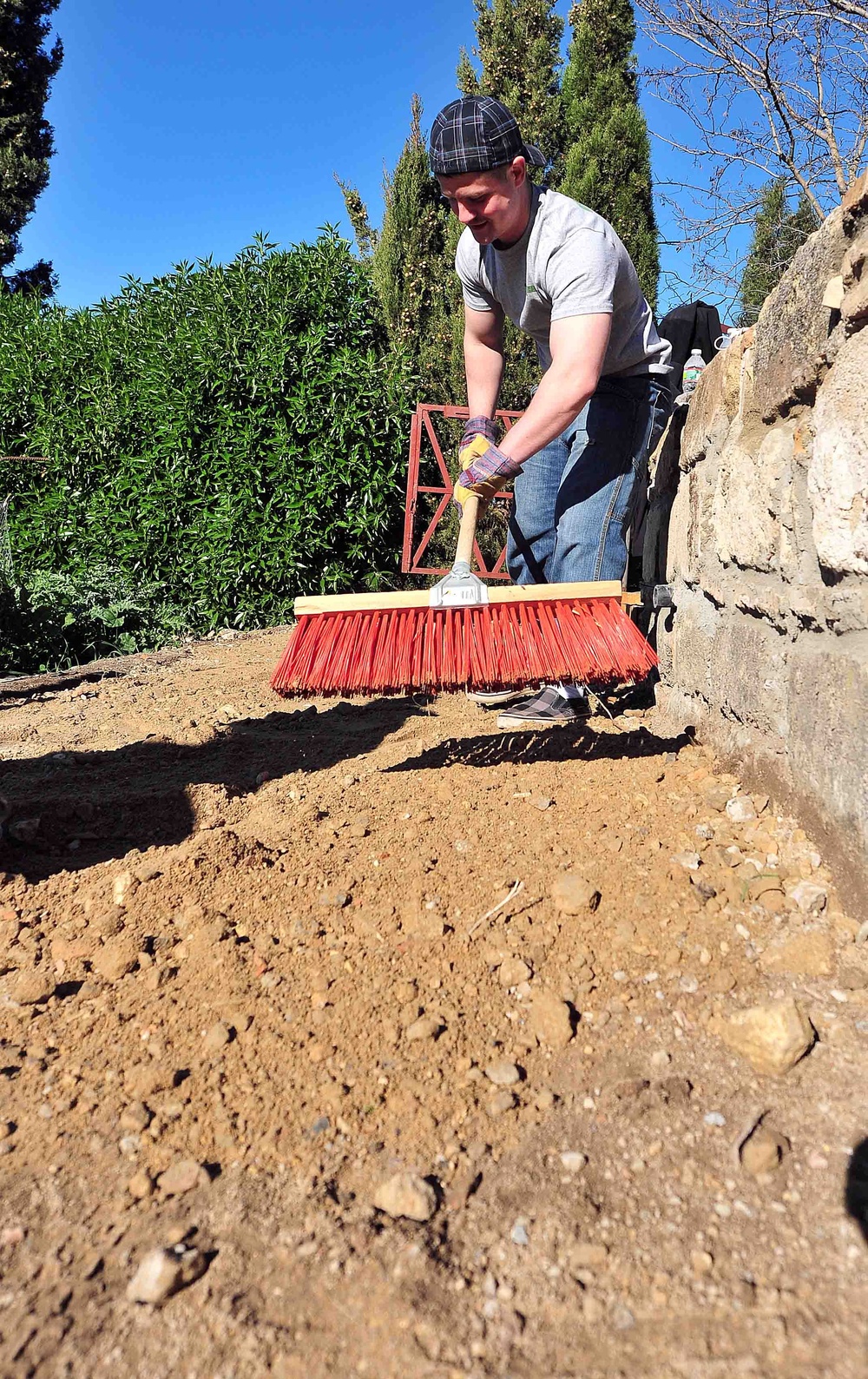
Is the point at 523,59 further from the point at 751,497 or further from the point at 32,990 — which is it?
the point at 32,990

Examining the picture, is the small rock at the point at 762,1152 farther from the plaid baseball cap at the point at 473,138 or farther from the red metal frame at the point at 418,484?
the red metal frame at the point at 418,484

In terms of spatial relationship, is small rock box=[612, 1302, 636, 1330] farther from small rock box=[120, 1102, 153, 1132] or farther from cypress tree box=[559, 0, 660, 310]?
cypress tree box=[559, 0, 660, 310]

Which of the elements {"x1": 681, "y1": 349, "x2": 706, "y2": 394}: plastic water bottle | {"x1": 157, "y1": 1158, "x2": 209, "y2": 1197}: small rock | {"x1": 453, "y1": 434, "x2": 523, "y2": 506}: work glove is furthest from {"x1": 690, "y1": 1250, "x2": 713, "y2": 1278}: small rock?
{"x1": 681, "y1": 349, "x2": 706, "y2": 394}: plastic water bottle

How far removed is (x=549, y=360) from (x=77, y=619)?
4004 mm

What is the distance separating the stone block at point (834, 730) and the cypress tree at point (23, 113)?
16.7 m

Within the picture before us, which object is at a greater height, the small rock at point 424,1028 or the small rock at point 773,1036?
the small rock at point 773,1036

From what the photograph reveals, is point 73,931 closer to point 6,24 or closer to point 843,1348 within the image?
point 843,1348

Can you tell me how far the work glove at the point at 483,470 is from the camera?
246 centimetres

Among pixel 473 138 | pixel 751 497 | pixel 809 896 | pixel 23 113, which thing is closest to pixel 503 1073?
pixel 809 896

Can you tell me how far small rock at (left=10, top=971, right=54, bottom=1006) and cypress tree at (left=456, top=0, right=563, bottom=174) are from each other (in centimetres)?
845

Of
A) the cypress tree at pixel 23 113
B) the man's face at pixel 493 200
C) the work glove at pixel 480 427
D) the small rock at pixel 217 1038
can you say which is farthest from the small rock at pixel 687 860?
the cypress tree at pixel 23 113

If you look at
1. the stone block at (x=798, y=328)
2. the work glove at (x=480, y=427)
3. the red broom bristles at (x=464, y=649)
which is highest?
the stone block at (x=798, y=328)

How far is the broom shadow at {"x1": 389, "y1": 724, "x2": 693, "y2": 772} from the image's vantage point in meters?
2.58

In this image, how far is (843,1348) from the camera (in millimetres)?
879
